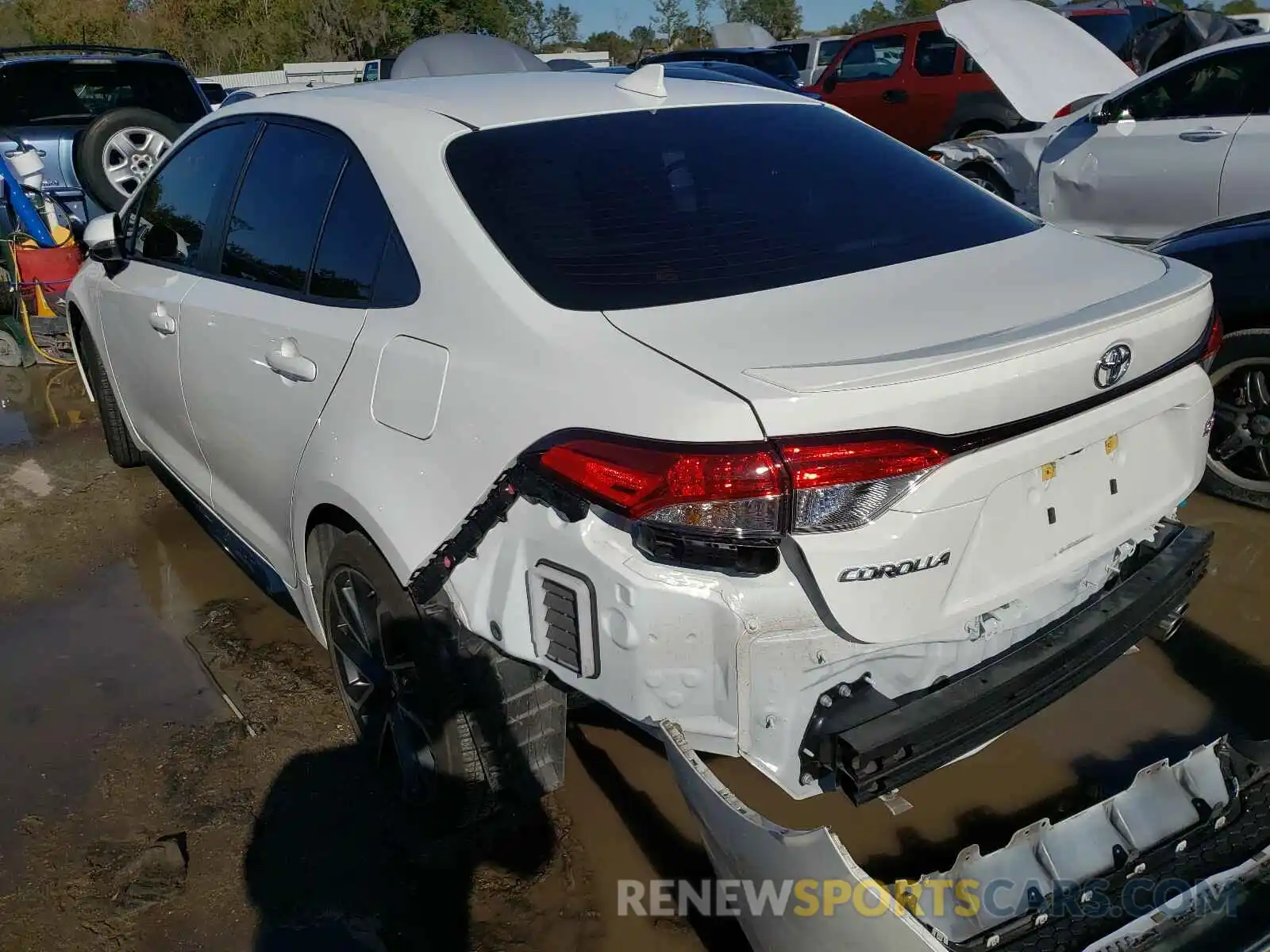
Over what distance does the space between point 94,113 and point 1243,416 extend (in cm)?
845

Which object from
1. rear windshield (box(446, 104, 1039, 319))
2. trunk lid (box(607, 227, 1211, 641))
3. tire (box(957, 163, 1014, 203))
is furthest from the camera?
tire (box(957, 163, 1014, 203))

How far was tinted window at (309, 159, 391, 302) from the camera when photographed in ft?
8.10

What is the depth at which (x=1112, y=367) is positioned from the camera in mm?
2000

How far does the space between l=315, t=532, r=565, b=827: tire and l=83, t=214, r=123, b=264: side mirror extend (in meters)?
2.07

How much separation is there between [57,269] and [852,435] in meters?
7.01

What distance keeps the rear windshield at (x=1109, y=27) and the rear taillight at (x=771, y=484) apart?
971cm

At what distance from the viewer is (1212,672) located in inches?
123

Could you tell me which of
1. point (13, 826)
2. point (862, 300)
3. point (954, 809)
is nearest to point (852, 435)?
point (862, 300)

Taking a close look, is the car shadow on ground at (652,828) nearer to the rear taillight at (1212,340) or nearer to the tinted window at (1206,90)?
the rear taillight at (1212,340)

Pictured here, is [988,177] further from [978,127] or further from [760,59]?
[760,59]

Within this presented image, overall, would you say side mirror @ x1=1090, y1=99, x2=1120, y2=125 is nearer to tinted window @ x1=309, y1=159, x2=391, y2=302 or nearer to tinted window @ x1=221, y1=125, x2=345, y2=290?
tinted window @ x1=221, y1=125, x2=345, y2=290

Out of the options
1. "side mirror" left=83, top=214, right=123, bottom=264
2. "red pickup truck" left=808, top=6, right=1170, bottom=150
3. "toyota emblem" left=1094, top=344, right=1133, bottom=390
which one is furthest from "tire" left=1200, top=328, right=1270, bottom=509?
"red pickup truck" left=808, top=6, right=1170, bottom=150

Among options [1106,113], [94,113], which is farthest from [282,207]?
[94,113]

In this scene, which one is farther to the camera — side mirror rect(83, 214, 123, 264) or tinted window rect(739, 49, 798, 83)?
tinted window rect(739, 49, 798, 83)
